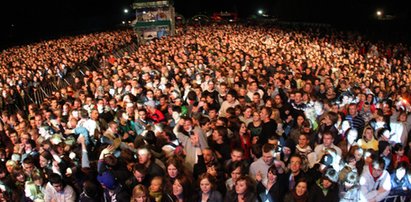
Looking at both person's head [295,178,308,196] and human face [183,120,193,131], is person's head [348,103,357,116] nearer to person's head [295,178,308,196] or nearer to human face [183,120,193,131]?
human face [183,120,193,131]

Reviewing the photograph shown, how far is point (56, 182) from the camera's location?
482 cm

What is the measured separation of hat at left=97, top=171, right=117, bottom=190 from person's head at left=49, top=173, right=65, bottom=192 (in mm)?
440

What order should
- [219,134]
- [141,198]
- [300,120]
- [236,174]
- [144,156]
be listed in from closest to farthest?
[141,198]
[236,174]
[144,156]
[219,134]
[300,120]

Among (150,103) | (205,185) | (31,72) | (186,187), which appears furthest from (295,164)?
(31,72)

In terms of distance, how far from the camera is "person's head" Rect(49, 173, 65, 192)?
481 centimetres

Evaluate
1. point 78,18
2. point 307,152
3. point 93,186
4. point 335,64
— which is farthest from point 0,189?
point 78,18

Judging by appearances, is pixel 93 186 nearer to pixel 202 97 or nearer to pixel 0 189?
pixel 0 189

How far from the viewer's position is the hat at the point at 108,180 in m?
4.77

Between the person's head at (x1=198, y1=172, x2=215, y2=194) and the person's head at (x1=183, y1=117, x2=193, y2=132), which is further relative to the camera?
the person's head at (x1=183, y1=117, x2=193, y2=132)

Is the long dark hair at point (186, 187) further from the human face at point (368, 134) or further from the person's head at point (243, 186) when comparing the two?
the human face at point (368, 134)

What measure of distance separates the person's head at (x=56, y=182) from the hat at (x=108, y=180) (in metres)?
0.44

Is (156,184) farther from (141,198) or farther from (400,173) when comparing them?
(400,173)

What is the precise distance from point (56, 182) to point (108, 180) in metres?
0.59

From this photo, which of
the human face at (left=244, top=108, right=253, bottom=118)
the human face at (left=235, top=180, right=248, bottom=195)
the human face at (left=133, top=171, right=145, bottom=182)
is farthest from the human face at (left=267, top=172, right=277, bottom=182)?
the human face at (left=244, top=108, right=253, bottom=118)
